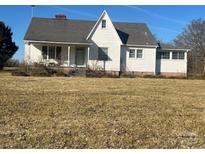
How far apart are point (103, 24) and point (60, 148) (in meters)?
29.4

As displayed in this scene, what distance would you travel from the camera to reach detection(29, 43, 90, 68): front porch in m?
33.9

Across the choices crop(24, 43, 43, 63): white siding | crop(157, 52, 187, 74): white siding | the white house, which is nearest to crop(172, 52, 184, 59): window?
the white house

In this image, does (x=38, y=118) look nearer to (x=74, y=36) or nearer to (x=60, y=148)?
(x=60, y=148)

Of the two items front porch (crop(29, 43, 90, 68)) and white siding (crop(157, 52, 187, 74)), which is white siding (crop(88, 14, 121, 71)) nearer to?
front porch (crop(29, 43, 90, 68))

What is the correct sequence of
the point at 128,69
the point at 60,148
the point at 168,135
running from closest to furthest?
the point at 60,148 → the point at 168,135 → the point at 128,69

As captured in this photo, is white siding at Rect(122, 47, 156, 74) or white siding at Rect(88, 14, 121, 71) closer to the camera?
white siding at Rect(88, 14, 121, 71)

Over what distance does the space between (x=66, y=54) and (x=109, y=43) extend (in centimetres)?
358

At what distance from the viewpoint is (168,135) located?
7.05 metres

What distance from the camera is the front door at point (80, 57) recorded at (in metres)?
35.3

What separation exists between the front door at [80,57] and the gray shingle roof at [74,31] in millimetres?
1286

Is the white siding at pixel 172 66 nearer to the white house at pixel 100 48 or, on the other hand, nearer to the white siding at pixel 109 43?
the white house at pixel 100 48

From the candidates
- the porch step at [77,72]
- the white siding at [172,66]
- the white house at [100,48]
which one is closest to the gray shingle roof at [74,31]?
the white house at [100,48]

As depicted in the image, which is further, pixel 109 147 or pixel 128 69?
pixel 128 69
